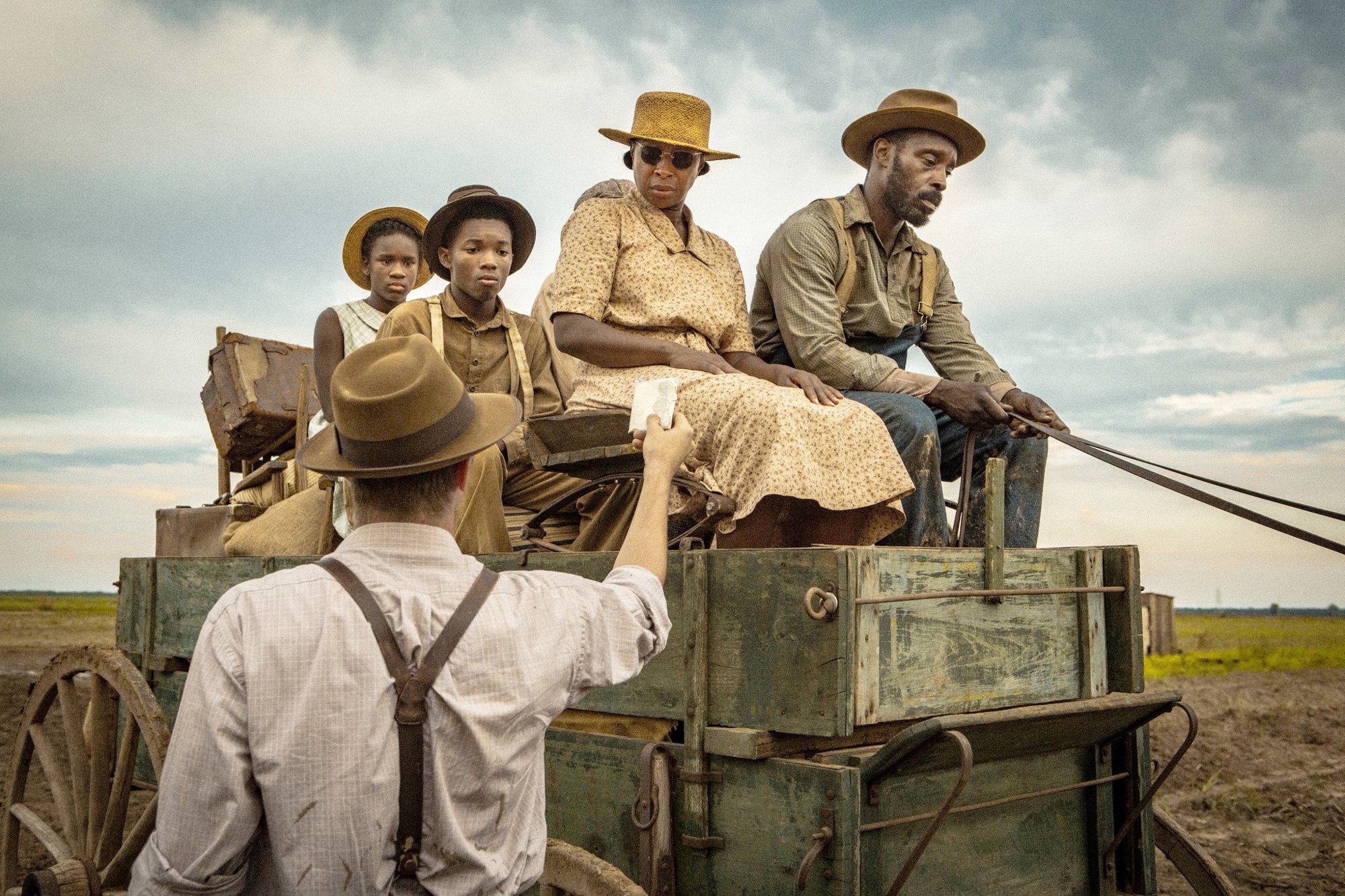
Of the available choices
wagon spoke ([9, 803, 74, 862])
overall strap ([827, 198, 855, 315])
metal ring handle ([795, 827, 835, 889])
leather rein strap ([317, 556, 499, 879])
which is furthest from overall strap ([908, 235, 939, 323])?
wagon spoke ([9, 803, 74, 862])

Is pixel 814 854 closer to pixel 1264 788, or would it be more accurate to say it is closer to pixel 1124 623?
pixel 1124 623

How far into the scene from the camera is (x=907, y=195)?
415 cm

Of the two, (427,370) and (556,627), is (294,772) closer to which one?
(556,627)

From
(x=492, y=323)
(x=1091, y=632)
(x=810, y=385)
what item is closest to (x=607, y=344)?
(x=810, y=385)

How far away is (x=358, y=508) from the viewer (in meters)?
1.96

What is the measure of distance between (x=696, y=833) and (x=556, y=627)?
0.90 meters

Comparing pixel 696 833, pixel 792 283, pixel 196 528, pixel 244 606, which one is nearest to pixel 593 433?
pixel 792 283

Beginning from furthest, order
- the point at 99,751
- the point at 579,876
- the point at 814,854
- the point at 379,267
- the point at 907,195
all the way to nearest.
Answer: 1. the point at 379,267
2. the point at 907,195
3. the point at 99,751
4. the point at 579,876
5. the point at 814,854

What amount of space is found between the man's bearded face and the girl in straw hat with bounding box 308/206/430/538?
7.04 feet

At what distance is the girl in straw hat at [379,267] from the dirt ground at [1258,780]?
2.58 metres

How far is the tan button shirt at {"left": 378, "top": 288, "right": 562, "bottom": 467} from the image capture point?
14.0 feet

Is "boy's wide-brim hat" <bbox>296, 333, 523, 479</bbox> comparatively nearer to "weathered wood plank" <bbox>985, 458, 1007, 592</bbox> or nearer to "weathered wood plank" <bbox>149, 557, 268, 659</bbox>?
"weathered wood plank" <bbox>985, 458, 1007, 592</bbox>

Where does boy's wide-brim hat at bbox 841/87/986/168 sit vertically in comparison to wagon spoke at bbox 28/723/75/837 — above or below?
above

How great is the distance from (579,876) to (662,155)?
239 centimetres
